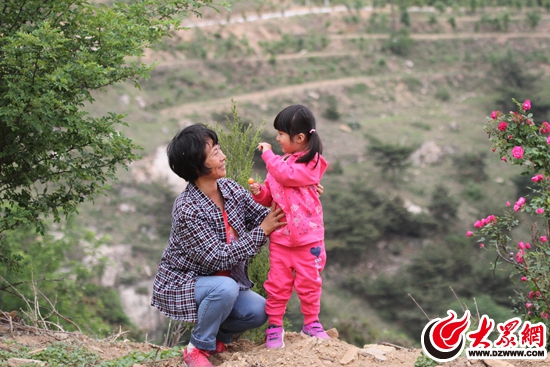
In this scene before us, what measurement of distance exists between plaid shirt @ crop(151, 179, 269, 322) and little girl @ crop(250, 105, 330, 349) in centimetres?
17

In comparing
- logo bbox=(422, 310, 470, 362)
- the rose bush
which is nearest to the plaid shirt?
logo bbox=(422, 310, 470, 362)

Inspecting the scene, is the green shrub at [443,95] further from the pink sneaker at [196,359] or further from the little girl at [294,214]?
the pink sneaker at [196,359]

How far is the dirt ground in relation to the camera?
3184 millimetres

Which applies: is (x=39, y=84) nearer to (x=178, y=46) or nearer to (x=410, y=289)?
(x=410, y=289)

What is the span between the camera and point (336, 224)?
57.3 feet

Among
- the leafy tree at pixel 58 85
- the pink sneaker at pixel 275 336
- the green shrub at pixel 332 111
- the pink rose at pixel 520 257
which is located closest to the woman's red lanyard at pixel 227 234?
the pink sneaker at pixel 275 336

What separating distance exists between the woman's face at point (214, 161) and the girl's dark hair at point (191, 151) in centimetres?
2

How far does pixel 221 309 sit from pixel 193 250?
1.07 ft

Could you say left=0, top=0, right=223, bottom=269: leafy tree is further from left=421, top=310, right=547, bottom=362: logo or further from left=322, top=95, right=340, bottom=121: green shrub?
left=322, top=95, right=340, bottom=121: green shrub

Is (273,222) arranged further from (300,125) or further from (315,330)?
(315,330)

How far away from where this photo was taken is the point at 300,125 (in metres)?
3.34

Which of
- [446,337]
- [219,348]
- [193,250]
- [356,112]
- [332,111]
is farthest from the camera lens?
[356,112]

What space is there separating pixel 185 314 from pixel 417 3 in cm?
2990

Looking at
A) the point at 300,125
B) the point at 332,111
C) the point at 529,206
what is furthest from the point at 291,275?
the point at 332,111
